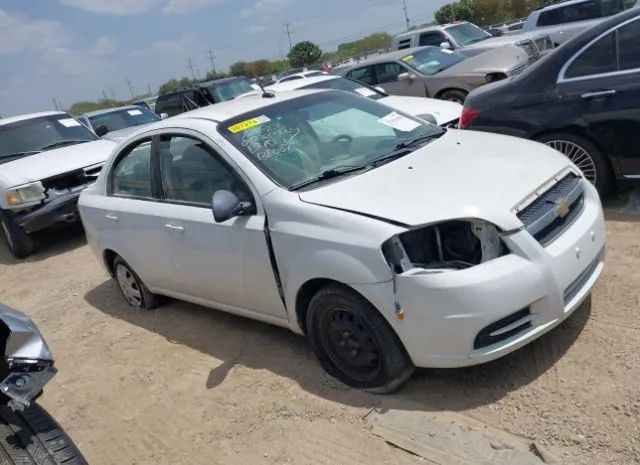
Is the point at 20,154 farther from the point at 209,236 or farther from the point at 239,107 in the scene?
the point at 209,236

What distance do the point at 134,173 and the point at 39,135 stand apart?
5.42 m

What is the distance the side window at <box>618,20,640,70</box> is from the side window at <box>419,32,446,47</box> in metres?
11.3

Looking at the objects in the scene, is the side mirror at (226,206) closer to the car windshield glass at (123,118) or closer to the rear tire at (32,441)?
the rear tire at (32,441)

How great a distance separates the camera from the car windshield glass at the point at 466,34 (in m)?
16.0

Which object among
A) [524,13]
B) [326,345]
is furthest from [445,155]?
[524,13]

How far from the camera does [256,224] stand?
11.9ft

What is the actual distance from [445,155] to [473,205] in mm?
821

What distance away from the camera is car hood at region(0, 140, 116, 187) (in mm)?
7977

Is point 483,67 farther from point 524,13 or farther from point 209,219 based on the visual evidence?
point 524,13

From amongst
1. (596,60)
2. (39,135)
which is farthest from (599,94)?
(39,135)

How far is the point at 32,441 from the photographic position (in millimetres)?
2486

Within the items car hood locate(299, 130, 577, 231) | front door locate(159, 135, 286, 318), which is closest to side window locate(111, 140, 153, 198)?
front door locate(159, 135, 286, 318)

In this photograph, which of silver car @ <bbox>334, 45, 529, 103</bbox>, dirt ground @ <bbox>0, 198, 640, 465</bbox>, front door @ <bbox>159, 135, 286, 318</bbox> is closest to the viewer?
dirt ground @ <bbox>0, 198, 640, 465</bbox>

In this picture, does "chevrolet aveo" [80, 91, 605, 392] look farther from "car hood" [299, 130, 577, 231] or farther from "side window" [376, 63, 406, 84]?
"side window" [376, 63, 406, 84]
